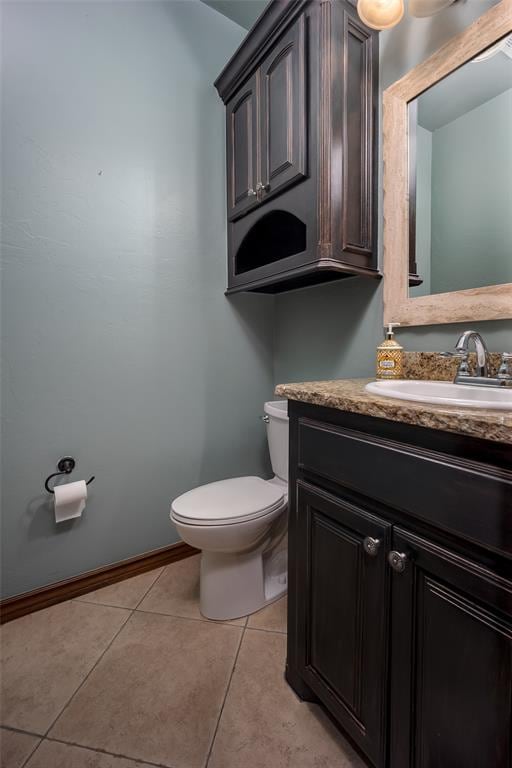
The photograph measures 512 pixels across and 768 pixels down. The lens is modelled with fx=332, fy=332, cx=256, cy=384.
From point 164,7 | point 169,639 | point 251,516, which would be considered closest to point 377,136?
point 164,7

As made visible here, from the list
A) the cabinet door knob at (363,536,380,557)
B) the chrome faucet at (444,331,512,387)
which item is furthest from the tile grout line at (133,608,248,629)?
the chrome faucet at (444,331,512,387)

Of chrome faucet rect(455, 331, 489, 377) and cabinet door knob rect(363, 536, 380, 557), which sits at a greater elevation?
chrome faucet rect(455, 331, 489, 377)

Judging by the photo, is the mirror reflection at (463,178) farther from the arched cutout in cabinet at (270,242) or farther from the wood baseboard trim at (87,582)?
the wood baseboard trim at (87,582)

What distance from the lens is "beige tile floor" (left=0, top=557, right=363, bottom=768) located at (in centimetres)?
84

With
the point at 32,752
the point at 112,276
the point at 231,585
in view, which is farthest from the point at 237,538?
the point at 112,276

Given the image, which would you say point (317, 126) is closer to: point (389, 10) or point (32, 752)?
point (389, 10)

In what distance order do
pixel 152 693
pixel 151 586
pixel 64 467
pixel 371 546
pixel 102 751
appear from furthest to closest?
pixel 151 586
pixel 64 467
pixel 152 693
pixel 102 751
pixel 371 546

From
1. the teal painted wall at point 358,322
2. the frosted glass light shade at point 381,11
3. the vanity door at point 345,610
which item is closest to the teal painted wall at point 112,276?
the teal painted wall at point 358,322

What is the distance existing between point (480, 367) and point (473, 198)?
542 mm

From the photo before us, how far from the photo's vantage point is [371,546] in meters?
0.70

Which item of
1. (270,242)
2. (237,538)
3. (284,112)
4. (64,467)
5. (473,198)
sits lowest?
(237,538)

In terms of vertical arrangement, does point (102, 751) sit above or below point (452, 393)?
below

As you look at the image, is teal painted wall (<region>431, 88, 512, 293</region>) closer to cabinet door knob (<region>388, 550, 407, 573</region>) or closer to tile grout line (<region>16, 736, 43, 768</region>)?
cabinet door knob (<region>388, 550, 407, 573</region>)

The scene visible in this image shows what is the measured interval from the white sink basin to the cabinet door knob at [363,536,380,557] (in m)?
0.30
